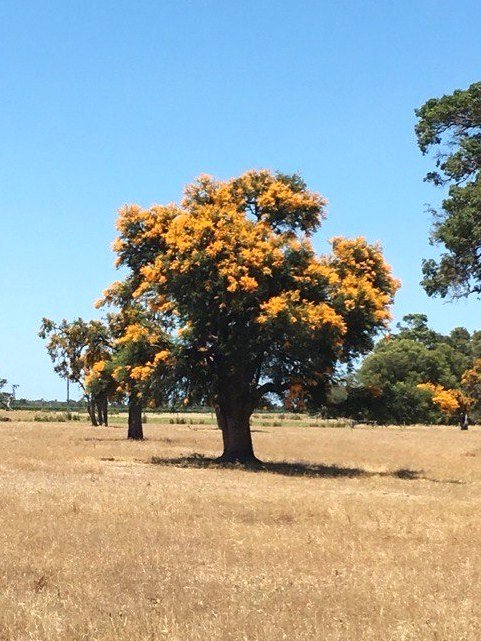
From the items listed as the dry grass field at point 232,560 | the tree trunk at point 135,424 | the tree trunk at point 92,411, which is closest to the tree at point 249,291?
the dry grass field at point 232,560

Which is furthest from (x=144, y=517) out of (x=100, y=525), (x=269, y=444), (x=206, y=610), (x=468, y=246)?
(x=269, y=444)

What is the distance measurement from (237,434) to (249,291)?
819 cm

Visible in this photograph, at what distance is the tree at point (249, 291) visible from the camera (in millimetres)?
31547

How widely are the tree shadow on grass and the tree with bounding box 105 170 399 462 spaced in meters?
1.65

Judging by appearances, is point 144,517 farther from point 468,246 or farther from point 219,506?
point 468,246

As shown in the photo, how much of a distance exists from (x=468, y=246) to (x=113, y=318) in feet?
112

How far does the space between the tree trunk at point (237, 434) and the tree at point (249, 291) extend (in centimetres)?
5

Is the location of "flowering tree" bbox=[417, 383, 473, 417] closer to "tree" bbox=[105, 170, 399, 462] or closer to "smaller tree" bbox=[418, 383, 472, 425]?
"smaller tree" bbox=[418, 383, 472, 425]

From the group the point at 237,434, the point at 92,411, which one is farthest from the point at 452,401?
the point at 237,434

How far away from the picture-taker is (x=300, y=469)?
34.1 meters

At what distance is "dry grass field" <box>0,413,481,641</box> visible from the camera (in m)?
8.54

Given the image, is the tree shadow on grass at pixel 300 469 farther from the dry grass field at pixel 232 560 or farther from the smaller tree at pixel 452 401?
the smaller tree at pixel 452 401

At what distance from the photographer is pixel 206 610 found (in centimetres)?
926

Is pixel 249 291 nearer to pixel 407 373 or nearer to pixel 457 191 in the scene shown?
pixel 457 191
